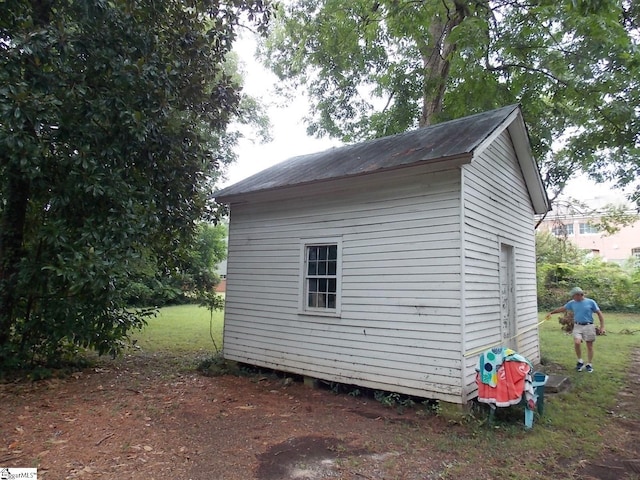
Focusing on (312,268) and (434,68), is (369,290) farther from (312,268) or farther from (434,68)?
(434,68)

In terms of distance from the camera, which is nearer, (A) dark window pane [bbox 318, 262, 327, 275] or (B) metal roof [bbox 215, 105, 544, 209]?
(B) metal roof [bbox 215, 105, 544, 209]

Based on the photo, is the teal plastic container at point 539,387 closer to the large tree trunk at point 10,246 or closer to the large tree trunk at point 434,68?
the large tree trunk at point 10,246

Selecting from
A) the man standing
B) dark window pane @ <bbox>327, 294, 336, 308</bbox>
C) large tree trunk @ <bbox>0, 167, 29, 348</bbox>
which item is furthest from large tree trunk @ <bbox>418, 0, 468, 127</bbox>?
large tree trunk @ <bbox>0, 167, 29, 348</bbox>

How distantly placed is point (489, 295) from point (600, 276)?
19.2m

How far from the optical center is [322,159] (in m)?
9.29

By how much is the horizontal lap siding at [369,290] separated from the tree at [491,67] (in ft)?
10.5

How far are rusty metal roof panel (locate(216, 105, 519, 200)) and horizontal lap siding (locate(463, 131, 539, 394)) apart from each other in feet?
1.54

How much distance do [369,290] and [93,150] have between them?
501cm

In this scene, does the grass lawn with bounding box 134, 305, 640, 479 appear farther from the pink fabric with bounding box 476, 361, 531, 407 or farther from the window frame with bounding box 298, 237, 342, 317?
the window frame with bounding box 298, 237, 342, 317

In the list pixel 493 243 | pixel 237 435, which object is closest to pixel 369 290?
pixel 493 243

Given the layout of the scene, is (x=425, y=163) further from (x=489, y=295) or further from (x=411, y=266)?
(x=489, y=295)

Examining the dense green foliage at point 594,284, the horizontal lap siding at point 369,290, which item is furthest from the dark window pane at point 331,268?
the dense green foliage at point 594,284

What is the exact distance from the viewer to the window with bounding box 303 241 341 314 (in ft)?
24.1

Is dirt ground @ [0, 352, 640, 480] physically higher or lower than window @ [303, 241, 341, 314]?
lower
